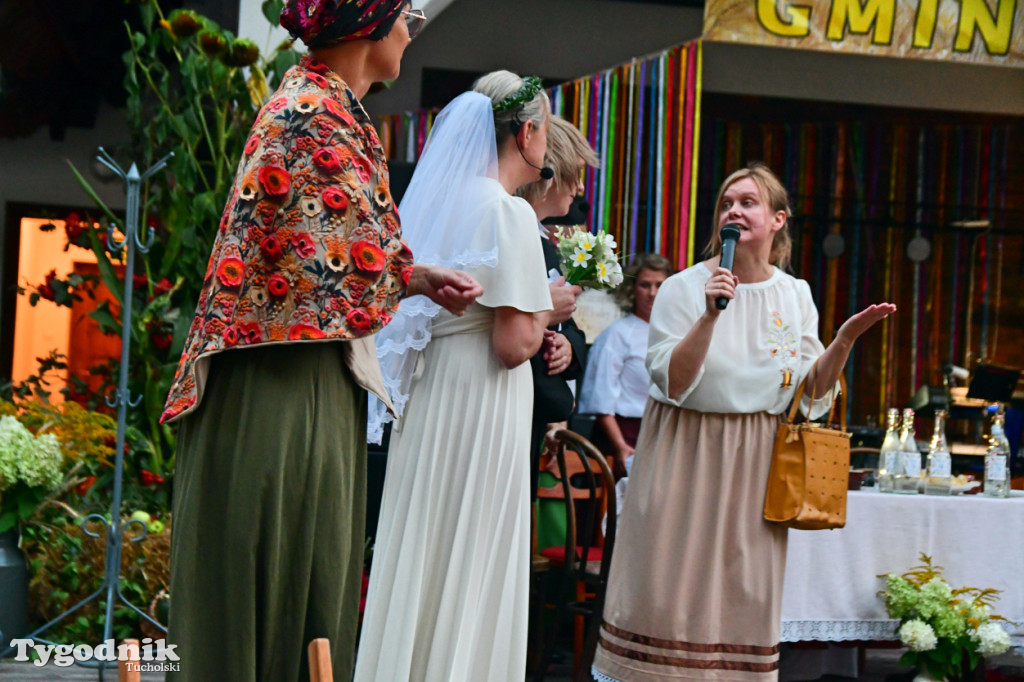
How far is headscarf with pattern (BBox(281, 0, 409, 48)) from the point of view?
5.97ft

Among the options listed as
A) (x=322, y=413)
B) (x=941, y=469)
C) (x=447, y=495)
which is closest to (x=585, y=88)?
(x=941, y=469)

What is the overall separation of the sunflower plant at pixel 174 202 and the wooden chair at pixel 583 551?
4.96ft

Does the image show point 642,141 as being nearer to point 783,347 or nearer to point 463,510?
point 783,347

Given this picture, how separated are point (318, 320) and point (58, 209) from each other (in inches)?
209

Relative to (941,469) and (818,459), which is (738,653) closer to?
(818,459)

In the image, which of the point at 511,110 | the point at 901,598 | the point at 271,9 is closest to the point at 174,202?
the point at 271,9

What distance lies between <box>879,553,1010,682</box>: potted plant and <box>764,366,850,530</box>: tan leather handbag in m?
0.68

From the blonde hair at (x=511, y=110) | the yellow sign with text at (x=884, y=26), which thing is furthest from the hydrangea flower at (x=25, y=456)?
the yellow sign with text at (x=884, y=26)

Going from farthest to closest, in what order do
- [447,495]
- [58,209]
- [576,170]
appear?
[58,209] → [576,170] → [447,495]

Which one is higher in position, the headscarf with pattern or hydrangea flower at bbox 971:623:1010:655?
the headscarf with pattern

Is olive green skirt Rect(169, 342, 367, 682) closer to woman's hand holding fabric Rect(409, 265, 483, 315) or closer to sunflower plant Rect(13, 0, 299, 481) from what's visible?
woman's hand holding fabric Rect(409, 265, 483, 315)

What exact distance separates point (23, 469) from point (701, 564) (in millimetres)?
2108

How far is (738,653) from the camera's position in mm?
3014

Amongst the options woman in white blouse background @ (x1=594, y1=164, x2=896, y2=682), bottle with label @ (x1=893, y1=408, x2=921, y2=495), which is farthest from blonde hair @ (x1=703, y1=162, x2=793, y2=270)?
bottle with label @ (x1=893, y1=408, x2=921, y2=495)
